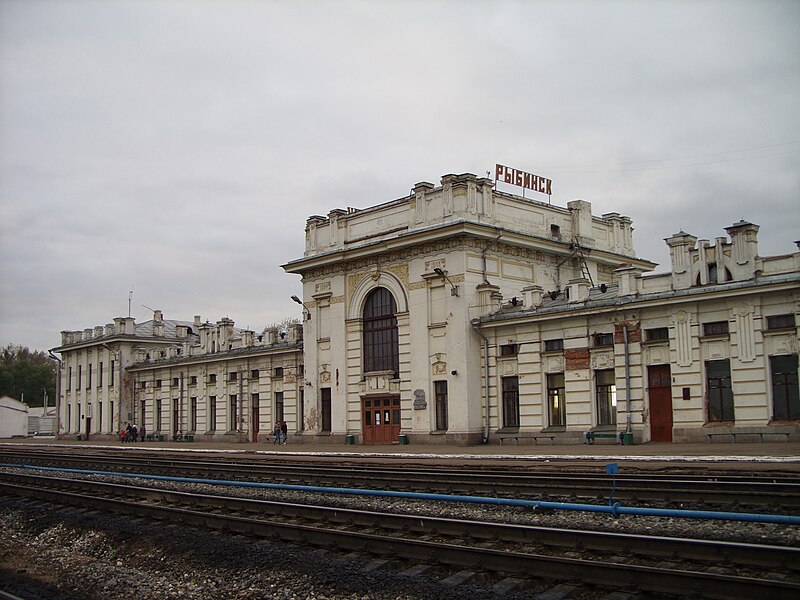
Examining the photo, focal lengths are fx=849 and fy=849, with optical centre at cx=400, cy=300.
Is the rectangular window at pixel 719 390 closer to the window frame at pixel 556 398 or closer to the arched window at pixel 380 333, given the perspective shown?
the window frame at pixel 556 398

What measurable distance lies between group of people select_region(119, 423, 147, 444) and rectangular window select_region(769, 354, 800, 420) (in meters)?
43.4

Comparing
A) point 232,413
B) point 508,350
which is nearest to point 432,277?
point 508,350

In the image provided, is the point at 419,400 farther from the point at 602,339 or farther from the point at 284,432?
the point at 284,432

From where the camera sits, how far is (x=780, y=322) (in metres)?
28.0

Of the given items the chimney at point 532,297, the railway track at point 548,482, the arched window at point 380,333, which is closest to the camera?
the railway track at point 548,482

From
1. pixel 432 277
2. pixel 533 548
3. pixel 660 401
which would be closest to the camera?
pixel 533 548

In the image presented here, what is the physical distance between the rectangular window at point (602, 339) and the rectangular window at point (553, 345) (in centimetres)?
164

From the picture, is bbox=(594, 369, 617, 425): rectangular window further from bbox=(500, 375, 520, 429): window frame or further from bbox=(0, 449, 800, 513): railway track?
bbox=(0, 449, 800, 513): railway track

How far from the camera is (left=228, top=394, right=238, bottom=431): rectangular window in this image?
5194cm

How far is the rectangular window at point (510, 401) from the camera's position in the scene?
36562 mm

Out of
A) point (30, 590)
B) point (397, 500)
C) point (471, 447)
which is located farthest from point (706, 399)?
point (30, 590)

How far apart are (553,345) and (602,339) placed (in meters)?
2.47

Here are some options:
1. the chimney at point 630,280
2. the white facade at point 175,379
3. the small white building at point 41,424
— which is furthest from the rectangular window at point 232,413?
the small white building at point 41,424

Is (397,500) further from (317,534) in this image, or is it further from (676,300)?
(676,300)
